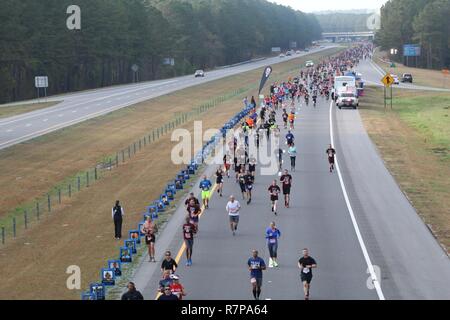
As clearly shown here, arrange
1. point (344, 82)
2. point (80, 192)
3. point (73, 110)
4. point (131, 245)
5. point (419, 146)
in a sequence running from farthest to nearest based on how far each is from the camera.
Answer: point (73, 110), point (344, 82), point (419, 146), point (80, 192), point (131, 245)

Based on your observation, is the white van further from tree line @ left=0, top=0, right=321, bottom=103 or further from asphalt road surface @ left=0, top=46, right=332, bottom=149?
tree line @ left=0, top=0, right=321, bottom=103

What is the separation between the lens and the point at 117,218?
2998cm

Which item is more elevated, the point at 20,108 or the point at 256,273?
the point at 256,273

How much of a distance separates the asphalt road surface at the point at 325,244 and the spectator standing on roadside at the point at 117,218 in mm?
1673

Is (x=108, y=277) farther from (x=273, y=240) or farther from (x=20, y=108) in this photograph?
(x=20, y=108)

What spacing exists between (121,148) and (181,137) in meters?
5.01

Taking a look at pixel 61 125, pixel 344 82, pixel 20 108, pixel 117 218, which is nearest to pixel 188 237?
pixel 117 218

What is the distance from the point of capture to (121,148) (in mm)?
59719

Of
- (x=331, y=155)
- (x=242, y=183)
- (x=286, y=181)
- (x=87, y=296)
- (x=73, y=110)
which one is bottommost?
(x=73, y=110)

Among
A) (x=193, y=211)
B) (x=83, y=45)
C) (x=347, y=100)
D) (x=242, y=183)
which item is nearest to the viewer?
(x=193, y=211)

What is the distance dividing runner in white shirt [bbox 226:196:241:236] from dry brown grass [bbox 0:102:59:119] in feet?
183

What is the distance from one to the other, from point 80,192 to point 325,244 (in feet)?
62.6

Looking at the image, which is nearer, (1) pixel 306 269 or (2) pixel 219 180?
(1) pixel 306 269
